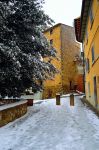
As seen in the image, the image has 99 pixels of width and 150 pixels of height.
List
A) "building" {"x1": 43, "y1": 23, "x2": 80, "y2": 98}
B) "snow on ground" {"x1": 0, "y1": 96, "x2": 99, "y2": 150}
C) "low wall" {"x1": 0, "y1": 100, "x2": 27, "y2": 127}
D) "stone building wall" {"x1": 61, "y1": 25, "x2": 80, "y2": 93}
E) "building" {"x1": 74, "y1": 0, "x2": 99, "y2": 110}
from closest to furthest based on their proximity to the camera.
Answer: "snow on ground" {"x1": 0, "y1": 96, "x2": 99, "y2": 150}
"low wall" {"x1": 0, "y1": 100, "x2": 27, "y2": 127}
"building" {"x1": 74, "y1": 0, "x2": 99, "y2": 110}
"building" {"x1": 43, "y1": 23, "x2": 80, "y2": 98}
"stone building wall" {"x1": 61, "y1": 25, "x2": 80, "y2": 93}

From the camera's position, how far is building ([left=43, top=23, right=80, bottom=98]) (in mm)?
38406

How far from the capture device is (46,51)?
59.0 feet

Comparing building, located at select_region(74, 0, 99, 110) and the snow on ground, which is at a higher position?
building, located at select_region(74, 0, 99, 110)

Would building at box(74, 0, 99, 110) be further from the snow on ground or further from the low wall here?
the snow on ground

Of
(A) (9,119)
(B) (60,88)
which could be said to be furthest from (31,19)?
(B) (60,88)

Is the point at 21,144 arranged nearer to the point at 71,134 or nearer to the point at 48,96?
the point at 71,134

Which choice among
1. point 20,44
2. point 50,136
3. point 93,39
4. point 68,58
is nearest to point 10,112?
point 50,136

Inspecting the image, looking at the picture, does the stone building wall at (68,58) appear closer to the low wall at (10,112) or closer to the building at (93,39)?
the building at (93,39)

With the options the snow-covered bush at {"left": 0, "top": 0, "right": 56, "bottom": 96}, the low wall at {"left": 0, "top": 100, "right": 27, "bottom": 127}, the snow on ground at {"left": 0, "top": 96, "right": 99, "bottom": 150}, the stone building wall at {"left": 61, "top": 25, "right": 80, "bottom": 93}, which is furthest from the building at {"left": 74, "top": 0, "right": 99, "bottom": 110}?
the stone building wall at {"left": 61, "top": 25, "right": 80, "bottom": 93}

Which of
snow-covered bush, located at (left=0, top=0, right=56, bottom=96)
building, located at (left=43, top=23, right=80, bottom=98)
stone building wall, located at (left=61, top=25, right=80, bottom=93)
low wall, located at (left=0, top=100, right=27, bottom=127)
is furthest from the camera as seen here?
stone building wall, located at (left=61, top=25, right=80, bottom=93)

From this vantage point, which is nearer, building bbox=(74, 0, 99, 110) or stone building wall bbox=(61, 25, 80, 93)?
building bbox=(74, 0, 99, 110)

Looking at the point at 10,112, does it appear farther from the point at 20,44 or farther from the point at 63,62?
the point at 63,62

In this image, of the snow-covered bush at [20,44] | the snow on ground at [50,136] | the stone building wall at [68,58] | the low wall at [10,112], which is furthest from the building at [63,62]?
the snow on ground at [50,136]

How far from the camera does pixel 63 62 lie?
128 feet
